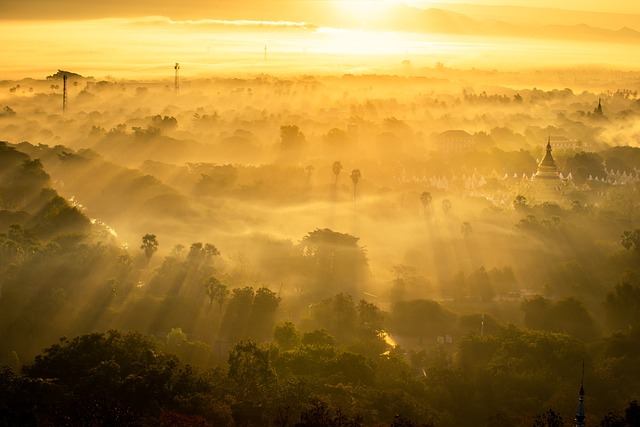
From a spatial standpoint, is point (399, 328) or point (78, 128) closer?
point (399, 328)

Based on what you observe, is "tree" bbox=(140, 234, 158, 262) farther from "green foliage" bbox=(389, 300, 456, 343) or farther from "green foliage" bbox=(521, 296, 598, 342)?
"green foliage" bbox=(521, 296, 598, 342)

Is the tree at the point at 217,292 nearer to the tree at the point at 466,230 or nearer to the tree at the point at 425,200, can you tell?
the tree at the point at 466,230

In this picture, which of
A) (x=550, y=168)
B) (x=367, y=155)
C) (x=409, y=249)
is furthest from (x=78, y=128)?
(x=409, y=249)

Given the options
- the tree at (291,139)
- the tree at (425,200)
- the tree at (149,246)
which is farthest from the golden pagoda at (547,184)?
the tree at (291,139)

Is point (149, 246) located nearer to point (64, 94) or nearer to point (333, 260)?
point (333, 260)

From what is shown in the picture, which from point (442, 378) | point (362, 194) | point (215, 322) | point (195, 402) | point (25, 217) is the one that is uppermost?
point (362, 194)

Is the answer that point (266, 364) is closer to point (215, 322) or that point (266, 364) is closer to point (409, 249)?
point (215, 322)

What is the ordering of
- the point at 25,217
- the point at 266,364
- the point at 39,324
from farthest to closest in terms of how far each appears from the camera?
the point at 25,217 → the point at 39,324 → the point at 266,364

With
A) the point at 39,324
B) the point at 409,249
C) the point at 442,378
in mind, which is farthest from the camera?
the point at 409,249
